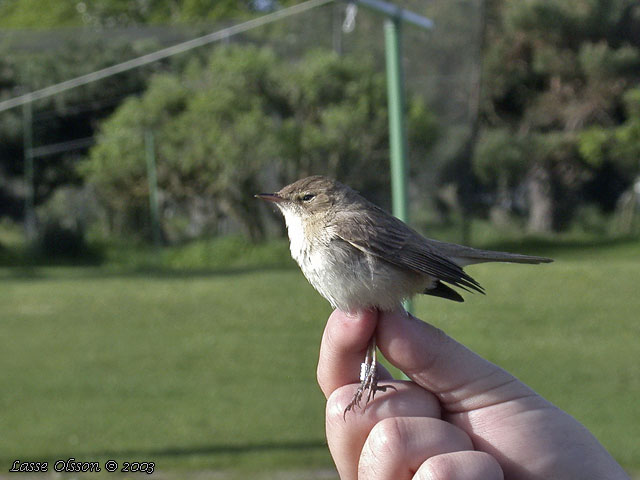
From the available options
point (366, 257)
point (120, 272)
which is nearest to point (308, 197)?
point (366, 257)

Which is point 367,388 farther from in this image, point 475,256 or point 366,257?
point 475,256

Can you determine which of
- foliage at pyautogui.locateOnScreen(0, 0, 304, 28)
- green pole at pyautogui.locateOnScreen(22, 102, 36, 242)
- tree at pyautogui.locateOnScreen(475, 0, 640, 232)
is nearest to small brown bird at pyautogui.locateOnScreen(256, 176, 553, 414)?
green pole at pyautogui.locateOnScreen(22, 102, 36, 242)

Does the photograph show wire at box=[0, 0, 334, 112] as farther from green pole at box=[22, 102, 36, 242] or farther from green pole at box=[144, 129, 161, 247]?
green pole at box=[22, 102, 36, 242]

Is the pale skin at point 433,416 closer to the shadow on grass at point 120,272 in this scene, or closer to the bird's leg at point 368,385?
the bird's leg at point 368,385

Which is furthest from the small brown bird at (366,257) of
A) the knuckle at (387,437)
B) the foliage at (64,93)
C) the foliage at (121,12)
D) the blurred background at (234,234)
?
the foliage at (121,12)

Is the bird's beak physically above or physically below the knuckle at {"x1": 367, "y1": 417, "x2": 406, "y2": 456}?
above

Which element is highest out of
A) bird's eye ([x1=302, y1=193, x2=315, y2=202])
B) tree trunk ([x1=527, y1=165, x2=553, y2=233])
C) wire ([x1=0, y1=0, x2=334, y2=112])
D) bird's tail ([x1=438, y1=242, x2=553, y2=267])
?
wire ([x1=0, y1=0, x2=334, y2=112])

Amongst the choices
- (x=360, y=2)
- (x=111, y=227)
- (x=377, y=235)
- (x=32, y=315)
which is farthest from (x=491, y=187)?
(x=377, y=235)
